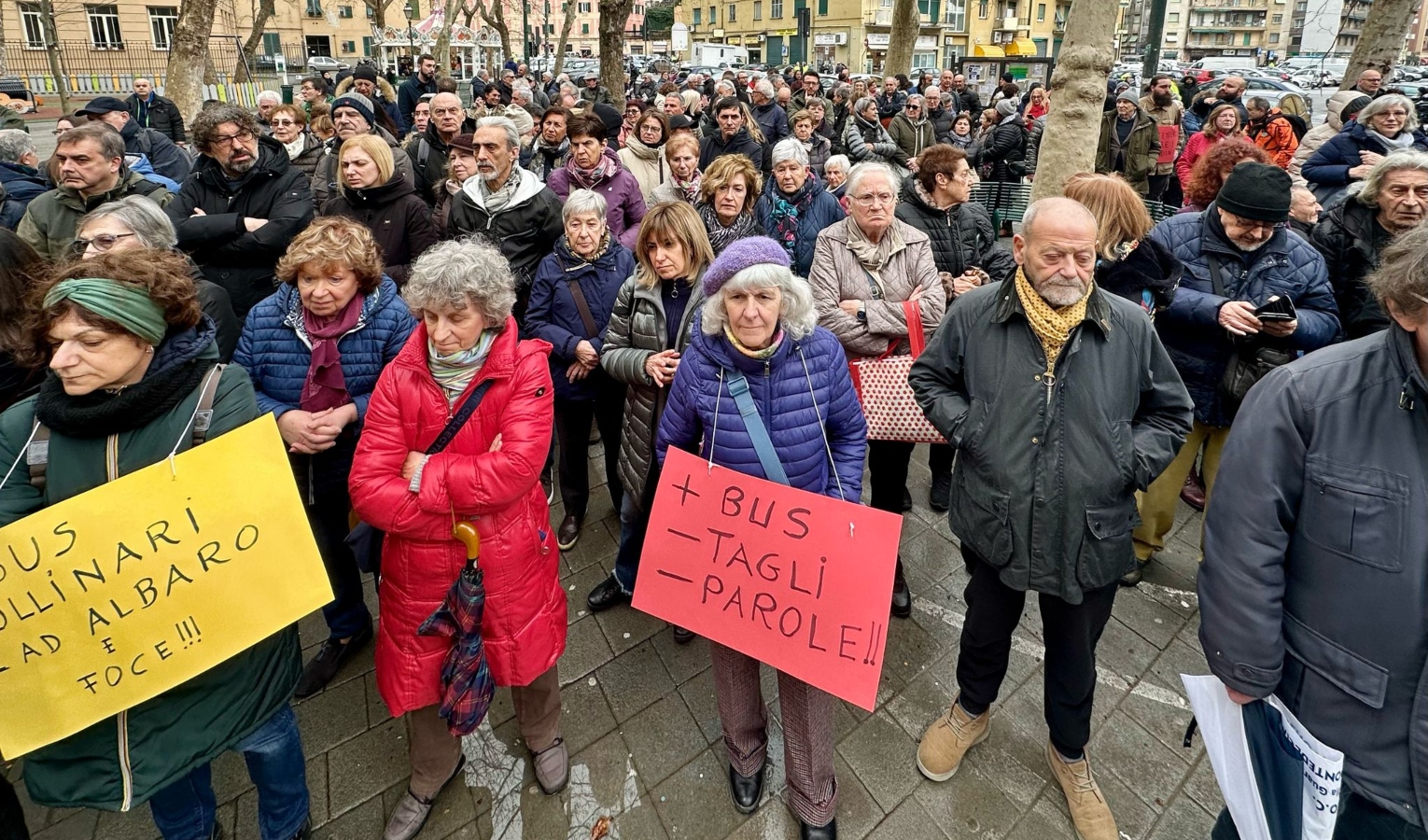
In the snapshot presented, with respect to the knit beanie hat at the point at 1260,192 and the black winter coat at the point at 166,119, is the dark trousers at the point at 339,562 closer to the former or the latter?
the knit beanie hat at the point at 1260,192

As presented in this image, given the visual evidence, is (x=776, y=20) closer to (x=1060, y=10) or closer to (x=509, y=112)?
(x=1060, y=10)

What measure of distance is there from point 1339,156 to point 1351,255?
8.26 ft

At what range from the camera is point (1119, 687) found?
3000mm

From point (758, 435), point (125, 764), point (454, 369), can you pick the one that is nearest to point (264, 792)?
point (125, 764)

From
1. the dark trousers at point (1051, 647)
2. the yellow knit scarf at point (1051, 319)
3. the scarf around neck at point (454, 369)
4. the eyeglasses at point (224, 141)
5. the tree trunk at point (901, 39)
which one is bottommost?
the dark trousers at point (1051, 647)

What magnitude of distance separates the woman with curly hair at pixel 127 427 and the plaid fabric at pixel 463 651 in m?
0.49

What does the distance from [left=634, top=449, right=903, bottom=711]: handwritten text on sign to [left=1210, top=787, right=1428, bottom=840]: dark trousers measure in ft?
3.61

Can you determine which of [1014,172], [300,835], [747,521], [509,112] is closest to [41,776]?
[300,835]

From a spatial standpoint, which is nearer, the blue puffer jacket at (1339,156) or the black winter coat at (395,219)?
the black winter coat at (395,219)

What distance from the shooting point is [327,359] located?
8.68 ft

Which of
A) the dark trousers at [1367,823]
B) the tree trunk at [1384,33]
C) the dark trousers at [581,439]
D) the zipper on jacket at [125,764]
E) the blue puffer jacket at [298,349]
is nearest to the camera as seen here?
the dark trousers at [1367,823]

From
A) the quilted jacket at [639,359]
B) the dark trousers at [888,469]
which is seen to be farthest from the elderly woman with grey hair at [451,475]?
the dark trousers at [888,469]

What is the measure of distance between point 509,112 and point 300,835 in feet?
22.1

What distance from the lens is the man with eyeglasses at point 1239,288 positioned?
3.03m
